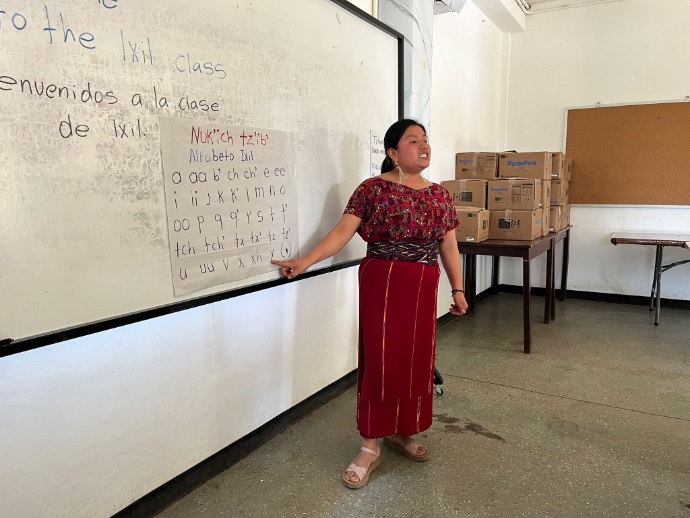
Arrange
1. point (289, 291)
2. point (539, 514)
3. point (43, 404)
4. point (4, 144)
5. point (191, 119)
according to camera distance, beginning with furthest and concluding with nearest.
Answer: point (289, 291) → point (539, 514) → point (191, 119) → point (43, 404) → point (4, 144)

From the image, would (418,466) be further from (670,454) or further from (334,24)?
(334,24)

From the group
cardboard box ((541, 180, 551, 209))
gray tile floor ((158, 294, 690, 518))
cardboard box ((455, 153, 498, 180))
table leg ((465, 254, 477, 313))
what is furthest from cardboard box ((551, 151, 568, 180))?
gray tile floor ((158, 294, 690, 518))

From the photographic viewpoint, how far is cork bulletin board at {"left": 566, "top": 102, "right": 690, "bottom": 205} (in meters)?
4.25

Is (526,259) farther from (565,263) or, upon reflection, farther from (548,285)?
(565,263)

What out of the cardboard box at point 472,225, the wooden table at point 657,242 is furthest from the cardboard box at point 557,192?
the cardboard box at point 472,225

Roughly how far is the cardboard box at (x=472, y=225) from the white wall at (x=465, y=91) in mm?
427

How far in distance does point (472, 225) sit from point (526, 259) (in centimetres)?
43

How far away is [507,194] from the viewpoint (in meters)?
3.52

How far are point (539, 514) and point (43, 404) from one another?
1.61 meters

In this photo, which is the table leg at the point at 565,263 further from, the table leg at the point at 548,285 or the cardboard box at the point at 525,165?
the cardboard box at the point at 525,165

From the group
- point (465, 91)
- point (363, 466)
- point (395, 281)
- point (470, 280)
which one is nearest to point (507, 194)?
point (470, 280)

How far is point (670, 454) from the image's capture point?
2006 millimetres

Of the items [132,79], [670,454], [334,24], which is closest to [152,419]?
[132,79]

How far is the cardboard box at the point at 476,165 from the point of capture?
3.88 m
